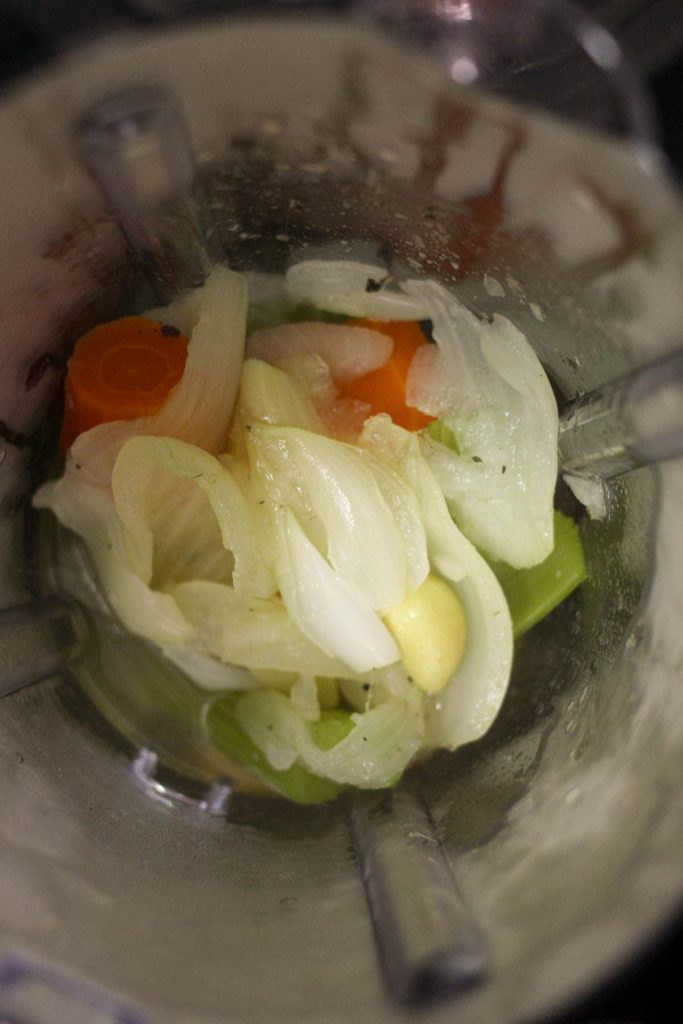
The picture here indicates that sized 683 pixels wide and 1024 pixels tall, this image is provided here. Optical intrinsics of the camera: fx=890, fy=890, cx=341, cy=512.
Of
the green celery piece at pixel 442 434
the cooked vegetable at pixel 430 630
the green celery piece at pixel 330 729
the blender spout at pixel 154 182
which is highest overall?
the blender spout at pixel 154 182

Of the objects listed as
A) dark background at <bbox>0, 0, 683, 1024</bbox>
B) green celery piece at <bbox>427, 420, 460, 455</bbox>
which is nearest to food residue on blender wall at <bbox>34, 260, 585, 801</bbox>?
green celery piece at <bbox>427, 420, 460, 455</bbox>

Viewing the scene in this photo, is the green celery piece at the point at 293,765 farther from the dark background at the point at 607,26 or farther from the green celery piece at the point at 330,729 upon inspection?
the dark background at the point at 607,26

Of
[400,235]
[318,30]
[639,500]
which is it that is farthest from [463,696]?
[318,30]

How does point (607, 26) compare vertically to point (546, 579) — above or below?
above

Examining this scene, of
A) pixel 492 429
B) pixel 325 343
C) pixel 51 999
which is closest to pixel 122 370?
pixel 325 343

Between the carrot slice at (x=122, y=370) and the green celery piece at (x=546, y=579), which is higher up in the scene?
the carrot slice at (x=122, y=370)

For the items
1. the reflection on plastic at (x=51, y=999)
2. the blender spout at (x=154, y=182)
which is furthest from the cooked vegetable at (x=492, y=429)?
the reflection on plastic at (x=51, y=999)

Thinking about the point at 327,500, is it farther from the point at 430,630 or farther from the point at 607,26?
the point at 607,26
